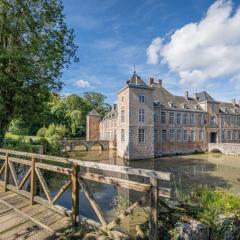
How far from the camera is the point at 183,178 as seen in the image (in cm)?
1559

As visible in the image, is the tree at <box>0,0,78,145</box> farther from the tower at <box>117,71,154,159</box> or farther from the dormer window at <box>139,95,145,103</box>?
the dormer window at <box>139,95,145,103</box>

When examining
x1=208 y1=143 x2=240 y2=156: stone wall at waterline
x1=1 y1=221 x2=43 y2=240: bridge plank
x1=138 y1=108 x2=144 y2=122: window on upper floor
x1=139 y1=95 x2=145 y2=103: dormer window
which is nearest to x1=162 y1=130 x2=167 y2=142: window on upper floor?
x1=138 y1=108 x2=144 y2=122: window on upper floor

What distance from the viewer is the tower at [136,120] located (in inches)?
1041

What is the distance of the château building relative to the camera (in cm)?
2686

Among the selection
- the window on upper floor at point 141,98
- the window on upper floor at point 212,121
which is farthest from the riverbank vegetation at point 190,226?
the window on upper floor at point 212,121

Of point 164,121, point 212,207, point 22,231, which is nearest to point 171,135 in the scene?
point 164,121

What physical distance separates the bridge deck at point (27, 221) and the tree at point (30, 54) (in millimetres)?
6350

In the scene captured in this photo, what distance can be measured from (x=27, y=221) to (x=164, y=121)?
93.6ft

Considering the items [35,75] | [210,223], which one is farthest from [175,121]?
[210,223]

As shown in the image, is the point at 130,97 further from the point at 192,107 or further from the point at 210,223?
the point at 210,223

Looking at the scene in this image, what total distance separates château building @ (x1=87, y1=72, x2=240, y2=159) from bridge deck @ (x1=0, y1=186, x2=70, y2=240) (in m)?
21.5

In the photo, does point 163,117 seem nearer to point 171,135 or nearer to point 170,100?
point 171,135

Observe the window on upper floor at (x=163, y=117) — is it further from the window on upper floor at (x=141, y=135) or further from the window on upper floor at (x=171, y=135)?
the window on upper floor at (x=141, y=135)

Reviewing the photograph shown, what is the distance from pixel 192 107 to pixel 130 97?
1395cm
